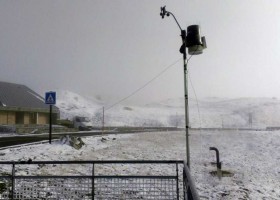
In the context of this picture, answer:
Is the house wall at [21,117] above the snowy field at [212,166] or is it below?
above

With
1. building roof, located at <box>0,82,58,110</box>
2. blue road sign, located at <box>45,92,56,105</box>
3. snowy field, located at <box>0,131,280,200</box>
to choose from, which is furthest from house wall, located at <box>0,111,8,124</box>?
blue road sign, located at <box>45,92,56,105</box>

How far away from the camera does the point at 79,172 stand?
1321 centimetres

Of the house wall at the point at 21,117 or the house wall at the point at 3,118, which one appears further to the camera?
the house wall at the point at 21,117

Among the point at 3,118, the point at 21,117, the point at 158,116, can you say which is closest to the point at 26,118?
the point at 21,117

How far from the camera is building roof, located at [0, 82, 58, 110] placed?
43606 mm

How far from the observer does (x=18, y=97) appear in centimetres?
4650

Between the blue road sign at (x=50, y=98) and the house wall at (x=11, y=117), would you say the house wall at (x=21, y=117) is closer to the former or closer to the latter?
the house wall at (x=11, y=117)

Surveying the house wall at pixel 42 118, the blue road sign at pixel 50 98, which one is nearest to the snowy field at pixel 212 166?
the blue road sign at pixel 50 98

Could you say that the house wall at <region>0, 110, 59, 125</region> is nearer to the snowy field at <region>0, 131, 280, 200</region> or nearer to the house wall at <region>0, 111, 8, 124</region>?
the house wall at <region>0, 111, 8, 124</region>

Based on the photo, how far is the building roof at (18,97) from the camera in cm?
4361

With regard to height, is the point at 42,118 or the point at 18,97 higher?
the point at 18,97

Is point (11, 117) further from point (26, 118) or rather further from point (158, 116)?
point (158, 116)

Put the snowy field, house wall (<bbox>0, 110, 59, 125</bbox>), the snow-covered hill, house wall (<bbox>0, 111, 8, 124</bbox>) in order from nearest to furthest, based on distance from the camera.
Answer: the snowy field → house wall (<bbox>0, 111, 8, 124</bbox>) → house wall (<bbox>0, 110, 59, 125</bbox>) → the snow-covered hill

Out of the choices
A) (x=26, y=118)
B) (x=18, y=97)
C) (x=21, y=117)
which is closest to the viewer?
(x=21, y=117)
